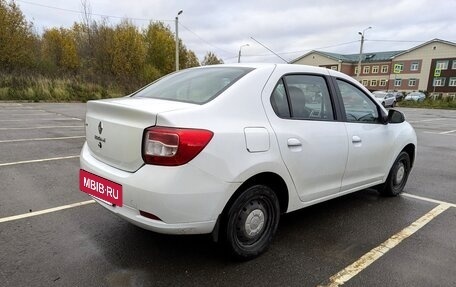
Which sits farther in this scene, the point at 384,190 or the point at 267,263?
the point at 384,190

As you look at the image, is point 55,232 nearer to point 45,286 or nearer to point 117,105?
point 45,286

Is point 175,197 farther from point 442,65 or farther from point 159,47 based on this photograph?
point 442,65

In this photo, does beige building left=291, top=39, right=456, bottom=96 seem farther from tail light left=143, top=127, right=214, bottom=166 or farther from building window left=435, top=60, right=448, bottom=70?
tail light left=143, top=127, right=214, bottom=166

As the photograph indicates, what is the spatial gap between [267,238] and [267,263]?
0.23 metres

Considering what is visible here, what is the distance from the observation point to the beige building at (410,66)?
63062mm

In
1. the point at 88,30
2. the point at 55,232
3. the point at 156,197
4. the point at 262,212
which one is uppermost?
the point at 88,30

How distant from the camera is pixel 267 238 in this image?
3.06 m

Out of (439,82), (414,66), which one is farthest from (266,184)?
(414,66)

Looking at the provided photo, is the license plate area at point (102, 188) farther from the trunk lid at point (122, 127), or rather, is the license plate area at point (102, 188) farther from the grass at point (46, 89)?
the grass at point (46, 89)

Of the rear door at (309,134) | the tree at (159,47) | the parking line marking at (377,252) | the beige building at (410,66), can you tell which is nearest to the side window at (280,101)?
the rear door at (309,134)

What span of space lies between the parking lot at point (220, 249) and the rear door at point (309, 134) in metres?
0.57

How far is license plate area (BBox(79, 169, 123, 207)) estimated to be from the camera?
103 inches

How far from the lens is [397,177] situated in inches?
186

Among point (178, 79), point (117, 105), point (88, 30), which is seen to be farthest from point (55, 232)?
point (88, 30)
